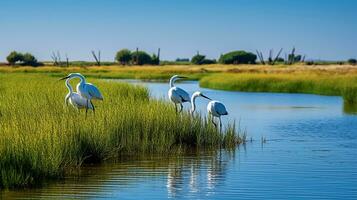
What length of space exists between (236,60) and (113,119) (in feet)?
353

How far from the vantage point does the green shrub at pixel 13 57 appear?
341 ft

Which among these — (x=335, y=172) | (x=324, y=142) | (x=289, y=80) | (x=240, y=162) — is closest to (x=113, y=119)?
(x=240, y=162)

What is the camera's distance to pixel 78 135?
37.5ft

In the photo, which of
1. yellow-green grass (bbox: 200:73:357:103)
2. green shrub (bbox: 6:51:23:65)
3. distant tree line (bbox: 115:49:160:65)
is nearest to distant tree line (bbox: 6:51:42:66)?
green shrub (bbox: 6:51:23:65)

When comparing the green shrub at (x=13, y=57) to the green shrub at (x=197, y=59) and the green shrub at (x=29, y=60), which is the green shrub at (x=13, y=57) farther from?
the green shrub at (x=197, y=59)

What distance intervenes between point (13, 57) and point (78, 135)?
314 feet

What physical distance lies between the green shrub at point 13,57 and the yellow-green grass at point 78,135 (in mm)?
89289

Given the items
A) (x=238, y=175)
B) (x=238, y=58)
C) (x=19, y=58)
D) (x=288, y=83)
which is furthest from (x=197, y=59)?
(x=238, y=175)

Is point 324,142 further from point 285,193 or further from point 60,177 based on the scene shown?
point 60,177

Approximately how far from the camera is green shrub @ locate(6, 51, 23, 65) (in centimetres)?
10381

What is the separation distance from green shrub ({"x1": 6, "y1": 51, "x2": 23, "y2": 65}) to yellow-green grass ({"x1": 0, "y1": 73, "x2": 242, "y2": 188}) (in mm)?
89289

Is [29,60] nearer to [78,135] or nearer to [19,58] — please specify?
[19,58]

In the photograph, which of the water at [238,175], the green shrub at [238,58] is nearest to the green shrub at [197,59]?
the green shrub at [238,58]

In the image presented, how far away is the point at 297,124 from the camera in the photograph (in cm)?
2127
